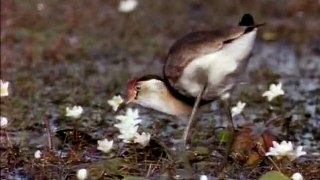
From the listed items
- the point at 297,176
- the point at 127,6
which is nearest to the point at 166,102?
the point at 297,176

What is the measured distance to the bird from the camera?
4645 mm

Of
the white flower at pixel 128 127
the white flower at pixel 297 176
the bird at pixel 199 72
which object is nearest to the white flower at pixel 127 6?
the bird at pixel 199 72

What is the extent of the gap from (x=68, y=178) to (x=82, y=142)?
73 cm

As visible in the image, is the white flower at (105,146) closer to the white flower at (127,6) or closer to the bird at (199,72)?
the bird at (199,72)

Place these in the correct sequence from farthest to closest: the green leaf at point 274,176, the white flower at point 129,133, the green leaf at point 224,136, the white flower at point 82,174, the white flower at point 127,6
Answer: the white flower at point 127,6 → the green leaf at point 224,136 → the white flower at point 129,133 → the white flower at point 82,174 → the green leaf at point 274,176

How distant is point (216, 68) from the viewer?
471cm

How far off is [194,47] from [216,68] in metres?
0.15

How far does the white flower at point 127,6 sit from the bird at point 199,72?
463 cm

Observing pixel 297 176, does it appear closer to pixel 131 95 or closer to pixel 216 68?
pixel 216 68

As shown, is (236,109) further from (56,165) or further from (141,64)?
(141,64)

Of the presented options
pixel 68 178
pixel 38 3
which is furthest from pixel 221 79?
pixel 38 3

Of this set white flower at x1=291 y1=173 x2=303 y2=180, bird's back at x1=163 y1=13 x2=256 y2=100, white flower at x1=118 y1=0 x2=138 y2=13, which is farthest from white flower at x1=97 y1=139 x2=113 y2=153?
white flower at x1=118 y1=0 x2=138 y2=13

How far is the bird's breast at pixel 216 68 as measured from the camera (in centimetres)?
462

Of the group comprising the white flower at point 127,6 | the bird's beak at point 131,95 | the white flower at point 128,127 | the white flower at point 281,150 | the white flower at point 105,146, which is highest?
the white flower at point 127,6
